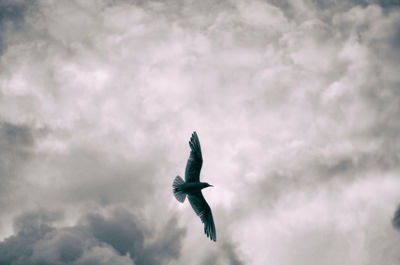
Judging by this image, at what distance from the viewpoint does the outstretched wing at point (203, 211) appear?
38969 mm

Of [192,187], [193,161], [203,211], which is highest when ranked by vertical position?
[193,161]

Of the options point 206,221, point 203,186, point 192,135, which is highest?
point 192,135

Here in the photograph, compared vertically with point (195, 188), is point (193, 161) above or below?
above

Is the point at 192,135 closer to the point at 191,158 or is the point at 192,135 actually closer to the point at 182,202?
the point at 191,158

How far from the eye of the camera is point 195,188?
40.0 m

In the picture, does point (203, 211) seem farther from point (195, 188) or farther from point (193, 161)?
point (193, 161)

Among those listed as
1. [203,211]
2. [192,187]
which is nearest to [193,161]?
[192,187]

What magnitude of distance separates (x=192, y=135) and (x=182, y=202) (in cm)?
732

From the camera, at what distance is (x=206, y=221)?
39500mm

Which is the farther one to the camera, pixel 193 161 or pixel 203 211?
pixel 203 211

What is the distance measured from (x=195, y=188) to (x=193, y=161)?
9.87ft

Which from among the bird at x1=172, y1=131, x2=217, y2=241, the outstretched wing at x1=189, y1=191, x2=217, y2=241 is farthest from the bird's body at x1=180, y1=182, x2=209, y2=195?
the outstretched wing at x1=189, y1=191, x2=217, y2=241

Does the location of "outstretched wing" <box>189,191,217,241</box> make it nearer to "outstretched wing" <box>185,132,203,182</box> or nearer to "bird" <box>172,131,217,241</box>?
"bird" <box>172,131,217,241</box>

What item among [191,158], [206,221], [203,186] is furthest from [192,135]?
[206,221]
